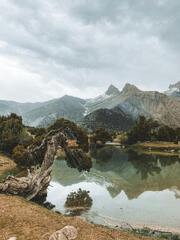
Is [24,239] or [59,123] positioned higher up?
[59,123]

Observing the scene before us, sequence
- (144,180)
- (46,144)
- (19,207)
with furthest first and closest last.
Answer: (144,180) → (46,144) → (19,207)

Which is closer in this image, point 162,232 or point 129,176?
point 162,232

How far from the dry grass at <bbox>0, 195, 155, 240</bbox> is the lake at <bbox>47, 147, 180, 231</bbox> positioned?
32.2 feet

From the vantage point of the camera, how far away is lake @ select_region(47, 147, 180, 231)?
49750mm

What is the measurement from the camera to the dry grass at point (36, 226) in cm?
3198

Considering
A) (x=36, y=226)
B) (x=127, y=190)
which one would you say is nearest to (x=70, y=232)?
(x=36, y=226)

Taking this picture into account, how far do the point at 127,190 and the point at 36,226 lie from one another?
4078cm

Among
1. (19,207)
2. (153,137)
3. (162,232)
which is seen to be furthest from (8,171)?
(153,137)

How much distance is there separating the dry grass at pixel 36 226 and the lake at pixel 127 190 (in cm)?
980

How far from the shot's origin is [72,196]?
207 feet

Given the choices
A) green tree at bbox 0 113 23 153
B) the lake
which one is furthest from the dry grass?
green tree at bbox 0 113 23 153

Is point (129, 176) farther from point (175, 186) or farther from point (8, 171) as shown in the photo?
point (8, 171)

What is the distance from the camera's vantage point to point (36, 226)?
3381 cm

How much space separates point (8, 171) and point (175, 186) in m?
36.0
